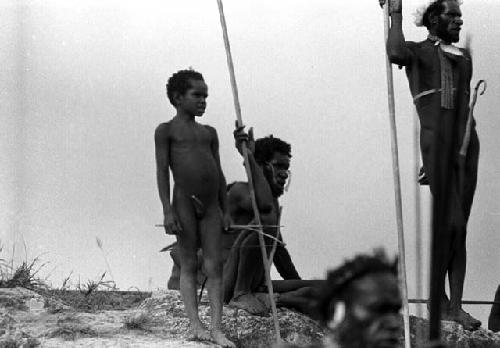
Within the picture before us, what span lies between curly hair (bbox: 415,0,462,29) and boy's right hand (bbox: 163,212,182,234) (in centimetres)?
214

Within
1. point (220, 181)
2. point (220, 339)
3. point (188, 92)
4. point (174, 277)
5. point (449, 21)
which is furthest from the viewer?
point (174, 277)

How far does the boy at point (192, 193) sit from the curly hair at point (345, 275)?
463 cm

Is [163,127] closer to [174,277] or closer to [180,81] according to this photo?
[180,81]

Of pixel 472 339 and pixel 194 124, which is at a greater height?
Answer: pixel 194 124

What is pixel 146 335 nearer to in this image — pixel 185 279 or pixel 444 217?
pixel 185 279

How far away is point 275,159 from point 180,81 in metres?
1.41

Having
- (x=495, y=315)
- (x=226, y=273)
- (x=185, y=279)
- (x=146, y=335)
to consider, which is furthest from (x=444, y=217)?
(x=495, y=315)

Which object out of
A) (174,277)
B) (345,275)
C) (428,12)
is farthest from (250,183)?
(345,275)

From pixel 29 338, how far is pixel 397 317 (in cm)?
493

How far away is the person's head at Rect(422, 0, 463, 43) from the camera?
785cm

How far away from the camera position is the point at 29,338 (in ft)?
23.1

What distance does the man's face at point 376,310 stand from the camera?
2334 mm

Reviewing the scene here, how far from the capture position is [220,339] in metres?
6.97

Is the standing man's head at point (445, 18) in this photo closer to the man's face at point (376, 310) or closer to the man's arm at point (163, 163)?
the man's arm at point (163, 163)
